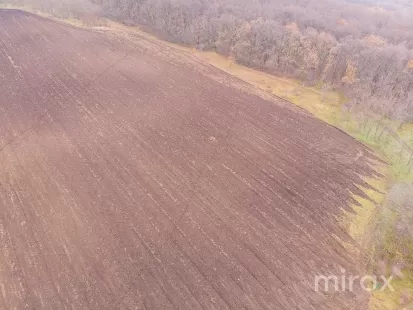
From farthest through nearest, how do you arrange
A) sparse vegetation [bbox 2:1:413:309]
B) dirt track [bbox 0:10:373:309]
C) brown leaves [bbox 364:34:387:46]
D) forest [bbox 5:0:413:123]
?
brown leaves [bbox 364:34:387:46], forest [bbox 5:0:413:123], sparse vegetation [bbox 2:1:413:309], dirt track [bbox 0:10:373:309]

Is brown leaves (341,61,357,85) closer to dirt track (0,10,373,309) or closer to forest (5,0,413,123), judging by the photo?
forest (5,0,413,123)

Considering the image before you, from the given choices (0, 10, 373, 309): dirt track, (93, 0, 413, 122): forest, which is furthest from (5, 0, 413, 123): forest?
(0, 10, 373, 309): dirt track

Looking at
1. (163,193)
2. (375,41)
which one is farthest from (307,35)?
(163,193)

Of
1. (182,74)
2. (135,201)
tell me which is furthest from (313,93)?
(135,201)

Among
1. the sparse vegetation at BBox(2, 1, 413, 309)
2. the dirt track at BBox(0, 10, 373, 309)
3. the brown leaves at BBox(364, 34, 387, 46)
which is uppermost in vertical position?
the brown leaves at BBox(364, 34, 387, 46)

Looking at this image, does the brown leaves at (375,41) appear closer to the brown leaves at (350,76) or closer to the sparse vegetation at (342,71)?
the sparse vegetation at (342,71)

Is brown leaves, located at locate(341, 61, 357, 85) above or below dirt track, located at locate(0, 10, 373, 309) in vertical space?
above

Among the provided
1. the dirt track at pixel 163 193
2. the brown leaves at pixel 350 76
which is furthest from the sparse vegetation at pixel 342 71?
the dirt track at pixel 163 193

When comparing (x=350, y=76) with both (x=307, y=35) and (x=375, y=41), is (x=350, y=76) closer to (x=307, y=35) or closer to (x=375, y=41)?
(x=375, y=41)
